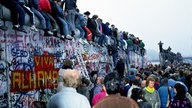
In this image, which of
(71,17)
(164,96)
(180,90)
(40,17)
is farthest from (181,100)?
(71,17)

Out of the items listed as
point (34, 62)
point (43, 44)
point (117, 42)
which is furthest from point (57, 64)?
point (117, 42)

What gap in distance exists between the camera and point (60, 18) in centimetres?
1598

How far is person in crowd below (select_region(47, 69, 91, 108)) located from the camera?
5688 millimetres

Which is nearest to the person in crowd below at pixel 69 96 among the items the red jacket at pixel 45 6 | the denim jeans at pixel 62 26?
the red jacket at pixel 45 6

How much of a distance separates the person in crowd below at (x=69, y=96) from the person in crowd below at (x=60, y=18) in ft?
33.4

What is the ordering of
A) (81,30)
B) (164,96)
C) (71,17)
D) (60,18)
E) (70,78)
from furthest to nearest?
(81,30), (71,17), (60,18), (164,96), (70,78)

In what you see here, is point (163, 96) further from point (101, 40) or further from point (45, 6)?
point (101, 40)

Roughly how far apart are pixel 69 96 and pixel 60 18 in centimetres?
1045

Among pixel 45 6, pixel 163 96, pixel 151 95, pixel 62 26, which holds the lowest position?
pixel 163 96

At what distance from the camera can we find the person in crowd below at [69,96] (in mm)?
5688

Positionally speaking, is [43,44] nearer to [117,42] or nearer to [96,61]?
[96,61]

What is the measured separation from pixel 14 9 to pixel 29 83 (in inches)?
82.2

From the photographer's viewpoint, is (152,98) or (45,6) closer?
(152,98)

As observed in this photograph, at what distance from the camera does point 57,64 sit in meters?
15.5
